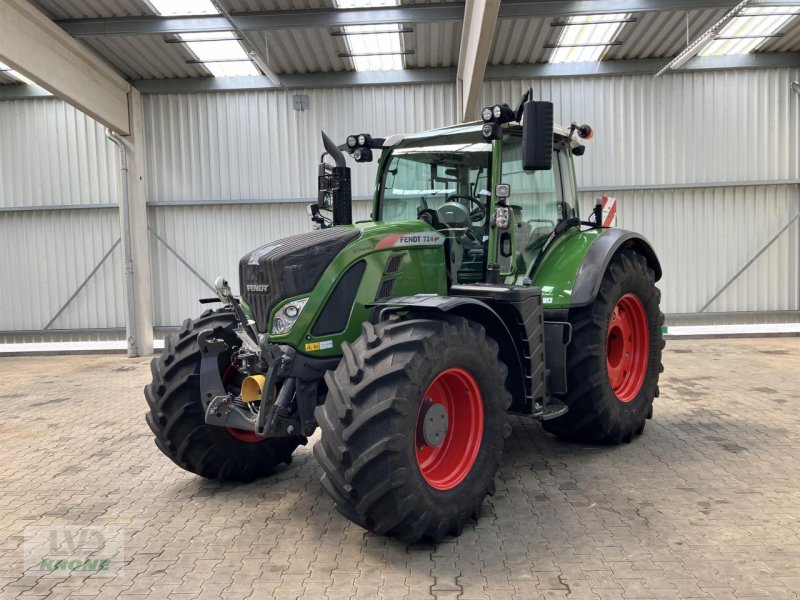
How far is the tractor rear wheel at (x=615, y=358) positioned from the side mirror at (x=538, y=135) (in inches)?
56.1

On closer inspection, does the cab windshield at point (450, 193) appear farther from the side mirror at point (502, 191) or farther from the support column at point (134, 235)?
the support column at point (134, 235)

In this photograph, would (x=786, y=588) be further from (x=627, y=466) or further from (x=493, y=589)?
(x=627, y=466)

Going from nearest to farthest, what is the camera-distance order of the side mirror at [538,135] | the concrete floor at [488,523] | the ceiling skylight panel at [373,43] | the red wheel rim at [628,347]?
1. the concrete floor at [488,523]
2. the side mirror at [538,135]
3. the red wheel rim at [628,347]
4. the ceiling skylight panel at [373,43]

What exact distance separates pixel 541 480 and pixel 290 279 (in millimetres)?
2126

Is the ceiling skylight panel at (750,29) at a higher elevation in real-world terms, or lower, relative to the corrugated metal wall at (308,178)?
higher

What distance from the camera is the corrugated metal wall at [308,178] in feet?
37.7

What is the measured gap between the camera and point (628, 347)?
5652mm

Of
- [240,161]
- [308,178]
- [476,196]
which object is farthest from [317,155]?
[476,196]

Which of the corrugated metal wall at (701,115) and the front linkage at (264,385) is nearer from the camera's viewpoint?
the front linkage at (264,385)

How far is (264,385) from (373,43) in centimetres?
810

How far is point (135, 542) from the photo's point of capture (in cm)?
367

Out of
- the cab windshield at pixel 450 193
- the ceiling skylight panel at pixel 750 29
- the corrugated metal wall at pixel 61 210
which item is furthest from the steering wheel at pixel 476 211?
the corrugated metal wall at pixel 61 210

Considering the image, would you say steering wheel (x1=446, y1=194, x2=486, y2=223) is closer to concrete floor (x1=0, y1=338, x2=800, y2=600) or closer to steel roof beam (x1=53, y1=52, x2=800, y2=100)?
concrete floor (x1=0, y1=338, x2=800, y2=600)

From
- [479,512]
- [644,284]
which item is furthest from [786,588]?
[644,284]
